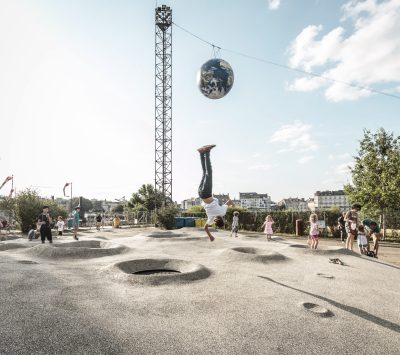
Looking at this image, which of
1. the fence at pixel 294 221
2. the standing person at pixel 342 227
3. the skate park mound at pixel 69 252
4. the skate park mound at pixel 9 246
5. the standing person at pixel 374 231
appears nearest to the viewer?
the skate park mound at pixel 69 252

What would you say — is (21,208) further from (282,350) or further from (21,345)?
(282,350)

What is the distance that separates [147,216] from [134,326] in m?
44.2

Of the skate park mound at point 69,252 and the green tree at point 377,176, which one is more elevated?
the green tree at point 377,176

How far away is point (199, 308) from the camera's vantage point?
7.02 meters

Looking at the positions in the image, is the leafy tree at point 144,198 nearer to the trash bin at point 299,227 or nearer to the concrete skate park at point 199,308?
the trash bin at point 299,227

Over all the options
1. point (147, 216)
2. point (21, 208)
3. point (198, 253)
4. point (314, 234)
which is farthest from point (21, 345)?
point (147, 216)

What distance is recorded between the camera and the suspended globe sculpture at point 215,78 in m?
10.4

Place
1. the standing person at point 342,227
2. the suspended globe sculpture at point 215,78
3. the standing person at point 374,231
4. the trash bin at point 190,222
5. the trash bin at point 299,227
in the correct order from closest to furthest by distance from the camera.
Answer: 1. the suspended globe sculpture at point 215,78
2. the standing person at point 374,231
3. the standing person at point 342,227
4. the trash bin at point 299,227
5. the trash bin at point 190,222

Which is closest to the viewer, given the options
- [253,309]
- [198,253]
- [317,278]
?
[253,309]

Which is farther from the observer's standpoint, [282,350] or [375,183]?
[375,183]

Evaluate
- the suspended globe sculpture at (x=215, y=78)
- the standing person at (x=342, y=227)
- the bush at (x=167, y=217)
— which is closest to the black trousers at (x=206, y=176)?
the suspended globe sculpture at (x=215, y=78)

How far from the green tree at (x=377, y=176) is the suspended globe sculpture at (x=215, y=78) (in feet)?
66.9

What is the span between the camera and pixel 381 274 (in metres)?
11.1

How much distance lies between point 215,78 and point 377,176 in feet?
71.9
